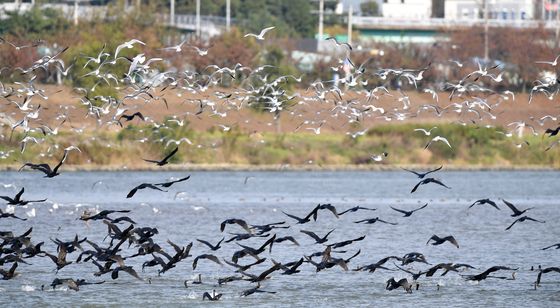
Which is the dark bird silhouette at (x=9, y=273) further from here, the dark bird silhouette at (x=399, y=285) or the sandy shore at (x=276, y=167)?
the sandy shore at (x=276, y=167)

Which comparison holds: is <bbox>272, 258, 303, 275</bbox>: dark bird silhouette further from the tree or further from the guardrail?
the tree

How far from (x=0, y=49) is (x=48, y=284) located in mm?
34230

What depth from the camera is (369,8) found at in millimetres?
112938

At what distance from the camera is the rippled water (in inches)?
955

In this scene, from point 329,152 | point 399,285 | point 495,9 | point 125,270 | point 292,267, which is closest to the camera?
point 125,270

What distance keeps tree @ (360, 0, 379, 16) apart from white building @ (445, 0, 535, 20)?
5.58 metres

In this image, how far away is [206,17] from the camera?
3661 inches

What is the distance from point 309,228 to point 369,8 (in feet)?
252

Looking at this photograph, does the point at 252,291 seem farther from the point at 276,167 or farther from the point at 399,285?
the point at 276,167

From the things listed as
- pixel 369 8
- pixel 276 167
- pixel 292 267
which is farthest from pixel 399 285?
pixel 369 8

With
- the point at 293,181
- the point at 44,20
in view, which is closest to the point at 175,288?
A: the point at 293,181

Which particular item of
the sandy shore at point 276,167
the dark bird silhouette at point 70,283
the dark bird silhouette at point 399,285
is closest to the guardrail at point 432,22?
the sandy shore at point 276,167

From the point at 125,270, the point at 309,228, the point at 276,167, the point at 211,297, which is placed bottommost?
the point at 276,167

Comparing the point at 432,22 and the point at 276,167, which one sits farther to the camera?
the point at 432,22
